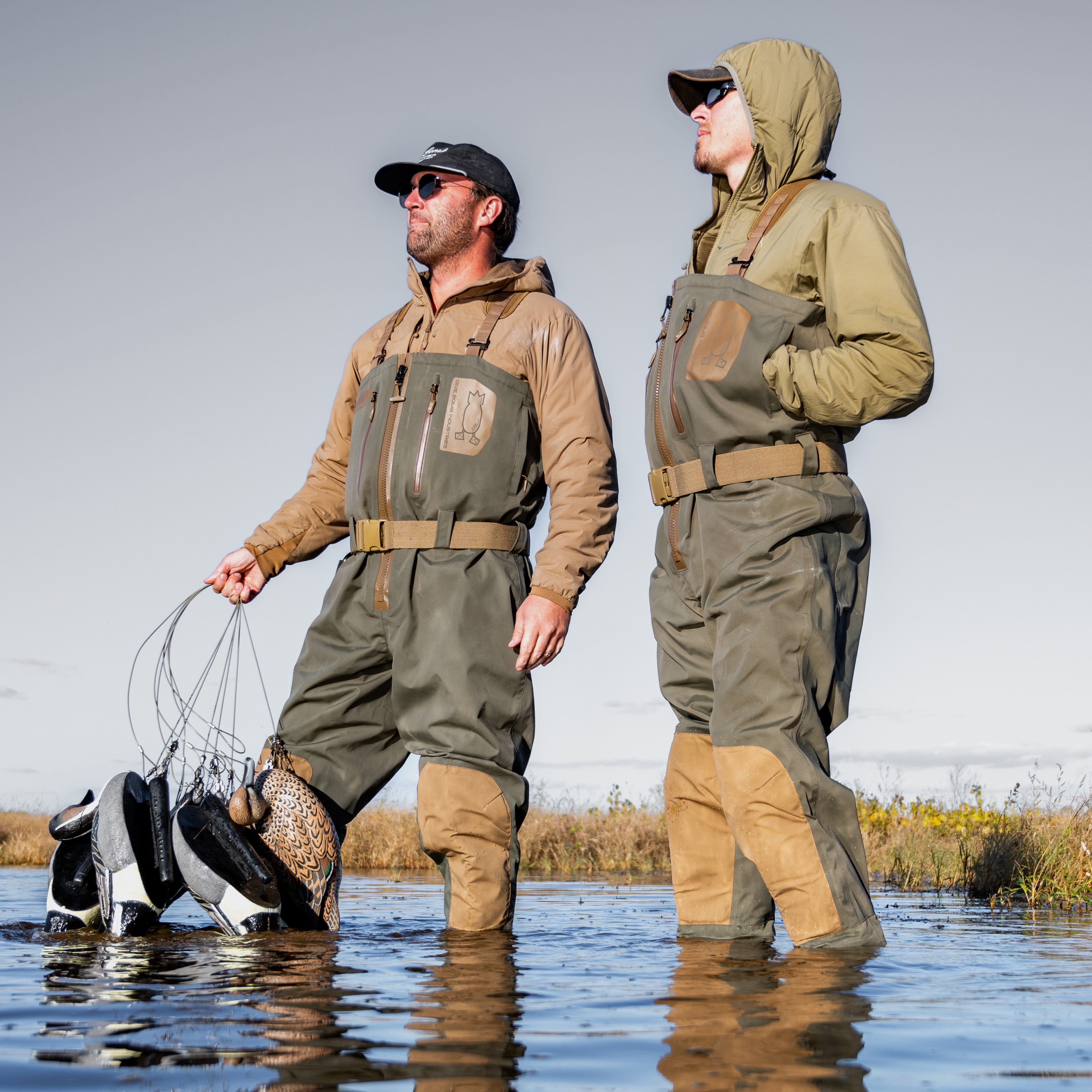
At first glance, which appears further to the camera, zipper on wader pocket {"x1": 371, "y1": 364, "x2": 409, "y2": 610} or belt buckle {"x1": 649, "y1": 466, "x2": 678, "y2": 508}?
zipper on wader pocket {"x1": 371, "y1": 364, "x2": 409, "y2": 610}

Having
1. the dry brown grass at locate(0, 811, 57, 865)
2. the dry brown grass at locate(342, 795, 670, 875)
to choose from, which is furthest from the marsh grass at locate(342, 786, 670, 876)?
the dry brown grass at locate(0, 811, 57, 865)

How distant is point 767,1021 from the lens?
240 centimetres

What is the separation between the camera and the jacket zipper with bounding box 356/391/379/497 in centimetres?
448

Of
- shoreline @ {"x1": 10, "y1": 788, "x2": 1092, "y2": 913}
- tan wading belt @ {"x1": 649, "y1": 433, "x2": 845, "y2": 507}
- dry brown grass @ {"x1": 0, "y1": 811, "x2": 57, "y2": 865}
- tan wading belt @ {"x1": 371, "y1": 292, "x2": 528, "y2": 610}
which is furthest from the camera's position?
dry brown grass @ {"x1": 0, "y1": 811, "x2": 57, "y2": 865}

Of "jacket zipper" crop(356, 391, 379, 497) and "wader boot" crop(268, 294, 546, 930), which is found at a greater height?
"jacket zipper" crop(356, 391, 379, 497)

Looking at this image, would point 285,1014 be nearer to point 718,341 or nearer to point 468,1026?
point 468,1026

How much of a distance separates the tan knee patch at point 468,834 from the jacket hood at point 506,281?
166cm

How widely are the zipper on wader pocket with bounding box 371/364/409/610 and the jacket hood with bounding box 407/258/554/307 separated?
376 mm

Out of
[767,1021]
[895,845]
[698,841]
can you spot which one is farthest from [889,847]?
[767,1021]

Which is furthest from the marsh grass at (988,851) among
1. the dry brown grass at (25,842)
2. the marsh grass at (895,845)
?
the dry brown grass at (25,842)

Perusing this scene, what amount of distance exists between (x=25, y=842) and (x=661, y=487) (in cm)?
1044

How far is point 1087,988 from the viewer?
9.82 feet

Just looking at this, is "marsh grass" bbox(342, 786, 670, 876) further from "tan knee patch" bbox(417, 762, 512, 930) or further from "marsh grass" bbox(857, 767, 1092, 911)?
"tan knee patch" bbox(417, 762, 512, 930)

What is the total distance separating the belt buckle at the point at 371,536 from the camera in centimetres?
438
